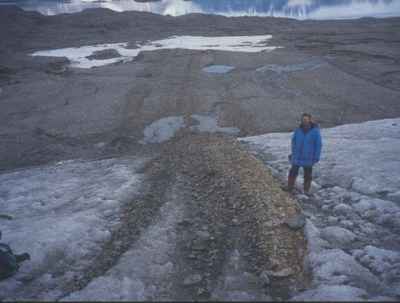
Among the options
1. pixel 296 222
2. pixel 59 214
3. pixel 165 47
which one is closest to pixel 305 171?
pixel 296 222

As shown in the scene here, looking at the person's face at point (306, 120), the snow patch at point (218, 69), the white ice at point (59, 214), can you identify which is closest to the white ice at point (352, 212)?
the person's face at point (306, 120)

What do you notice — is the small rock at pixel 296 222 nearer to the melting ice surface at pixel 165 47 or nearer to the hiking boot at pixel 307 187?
the hiking boot at pixel 307 187

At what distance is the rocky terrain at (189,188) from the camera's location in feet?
17.2

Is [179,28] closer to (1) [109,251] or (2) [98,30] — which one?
(2) [98,30]

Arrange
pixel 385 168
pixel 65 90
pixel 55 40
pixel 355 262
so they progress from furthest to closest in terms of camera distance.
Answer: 1. pixel 55 40
2. pixel 65 90
3. pixel 385 168
4. pixel 355 262

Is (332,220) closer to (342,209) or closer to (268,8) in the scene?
(342,209)

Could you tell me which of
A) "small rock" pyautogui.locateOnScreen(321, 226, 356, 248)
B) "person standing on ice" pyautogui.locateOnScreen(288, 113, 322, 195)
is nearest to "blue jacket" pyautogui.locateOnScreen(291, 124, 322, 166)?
"person standing on ice" pyautogui.locateOnScreen(288, 113, 322, 195)

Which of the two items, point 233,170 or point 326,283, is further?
point 233,170

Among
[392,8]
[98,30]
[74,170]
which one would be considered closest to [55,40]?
[98,30]

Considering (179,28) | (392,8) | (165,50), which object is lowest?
(165,50)

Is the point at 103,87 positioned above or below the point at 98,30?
below

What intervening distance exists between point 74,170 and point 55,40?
1181 inches

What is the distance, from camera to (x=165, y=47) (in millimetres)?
30609

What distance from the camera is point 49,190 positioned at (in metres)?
8.52
